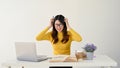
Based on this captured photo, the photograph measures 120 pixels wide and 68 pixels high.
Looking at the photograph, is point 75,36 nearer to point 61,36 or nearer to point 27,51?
point 61,36

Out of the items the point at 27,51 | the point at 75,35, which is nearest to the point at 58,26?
the point at 75,35

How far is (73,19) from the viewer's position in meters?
4.08

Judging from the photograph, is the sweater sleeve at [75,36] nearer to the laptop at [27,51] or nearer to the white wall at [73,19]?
the laptop at [27,51]

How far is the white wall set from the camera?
160 inches

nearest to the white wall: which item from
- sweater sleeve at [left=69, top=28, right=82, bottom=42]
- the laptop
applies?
sweater sleeve at [left=69, top=28, right=82, bottom=42]

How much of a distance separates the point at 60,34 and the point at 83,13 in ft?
3.39

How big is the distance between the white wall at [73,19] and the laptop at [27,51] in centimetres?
164

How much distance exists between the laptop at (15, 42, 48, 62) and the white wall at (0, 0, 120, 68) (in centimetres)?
164

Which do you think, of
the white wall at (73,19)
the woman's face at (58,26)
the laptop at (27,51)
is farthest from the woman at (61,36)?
the white wall at (73,19)

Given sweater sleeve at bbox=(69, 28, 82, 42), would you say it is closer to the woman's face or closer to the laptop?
the woman's face

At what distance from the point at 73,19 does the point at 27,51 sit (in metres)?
1.74


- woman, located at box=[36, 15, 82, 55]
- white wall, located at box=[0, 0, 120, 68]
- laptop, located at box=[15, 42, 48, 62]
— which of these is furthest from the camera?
white wall, located at box=[0, 0, 120, 68]

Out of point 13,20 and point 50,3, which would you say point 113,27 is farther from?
point 13,20

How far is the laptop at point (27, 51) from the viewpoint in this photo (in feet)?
8.06
